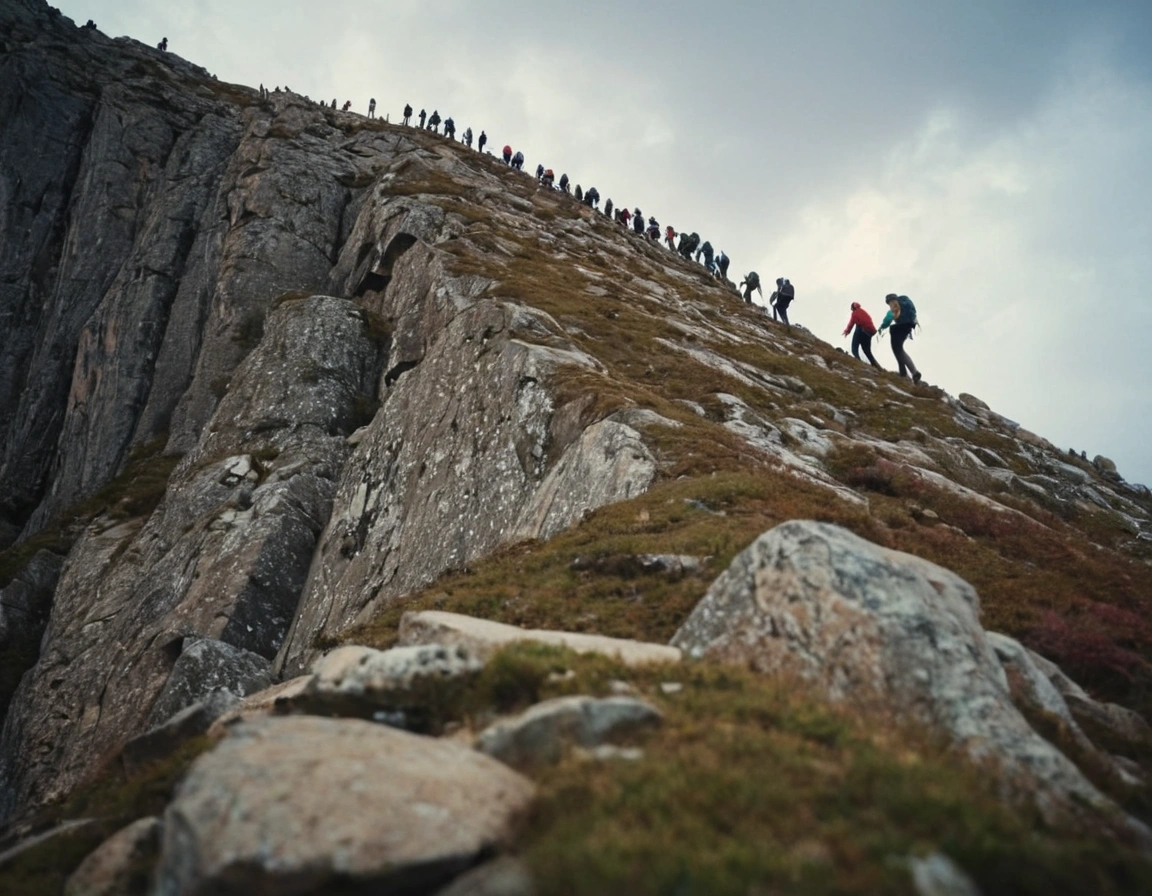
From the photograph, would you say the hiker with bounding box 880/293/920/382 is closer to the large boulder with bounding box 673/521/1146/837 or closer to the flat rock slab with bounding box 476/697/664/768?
the large boulder with bounding box 673/521/1146/837

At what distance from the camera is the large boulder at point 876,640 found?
9.34 meters

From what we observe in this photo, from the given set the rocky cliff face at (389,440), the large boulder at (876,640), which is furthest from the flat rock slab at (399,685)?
the large boulder at (876,640)

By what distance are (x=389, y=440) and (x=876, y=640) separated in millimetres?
31122

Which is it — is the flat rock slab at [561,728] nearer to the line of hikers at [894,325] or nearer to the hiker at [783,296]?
the line of hikers at [894,325]

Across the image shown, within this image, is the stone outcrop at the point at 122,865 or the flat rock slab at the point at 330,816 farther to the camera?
the stone outcrop at the point at 122,865

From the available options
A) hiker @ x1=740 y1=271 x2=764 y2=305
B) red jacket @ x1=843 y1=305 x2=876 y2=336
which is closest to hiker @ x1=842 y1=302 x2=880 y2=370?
red jacket @ x1=843 y1=305 x2=876 y2=336

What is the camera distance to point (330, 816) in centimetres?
698

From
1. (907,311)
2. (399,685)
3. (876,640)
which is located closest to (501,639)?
(399,685)

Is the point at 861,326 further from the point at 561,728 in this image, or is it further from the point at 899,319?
the point at 561,728

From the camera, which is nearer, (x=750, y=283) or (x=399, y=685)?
(x=399, y=685)

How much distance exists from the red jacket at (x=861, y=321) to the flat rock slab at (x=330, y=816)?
4384cm

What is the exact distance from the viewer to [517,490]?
28547mm

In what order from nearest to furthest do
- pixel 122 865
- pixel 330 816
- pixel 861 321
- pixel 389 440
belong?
pixel 330 816
pixel 122 865
pixel 389 440
pixel 861 321

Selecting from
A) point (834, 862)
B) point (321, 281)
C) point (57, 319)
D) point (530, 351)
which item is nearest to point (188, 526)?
point (530, 351)
